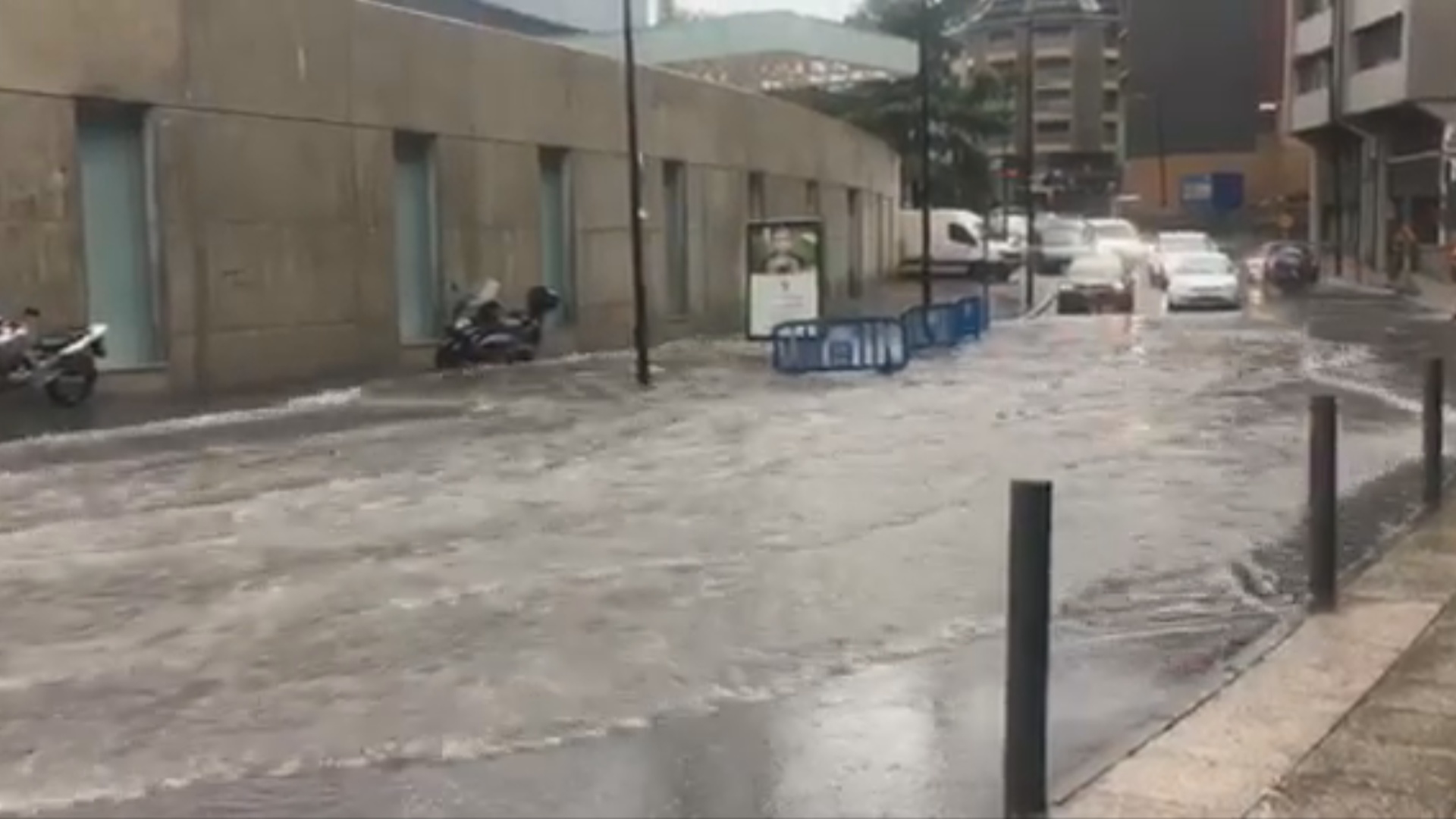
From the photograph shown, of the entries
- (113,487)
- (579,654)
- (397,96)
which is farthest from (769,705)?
(397,96)

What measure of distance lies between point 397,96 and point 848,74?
2488 centimetres

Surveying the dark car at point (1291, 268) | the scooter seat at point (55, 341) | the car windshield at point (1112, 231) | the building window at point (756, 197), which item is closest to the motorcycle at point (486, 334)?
the scooter seat at point (55, 341)

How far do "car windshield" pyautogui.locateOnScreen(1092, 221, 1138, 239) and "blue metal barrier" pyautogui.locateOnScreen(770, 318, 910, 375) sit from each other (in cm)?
5133

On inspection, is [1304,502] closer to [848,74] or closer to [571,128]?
[571,128]

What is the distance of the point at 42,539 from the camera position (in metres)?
12.2

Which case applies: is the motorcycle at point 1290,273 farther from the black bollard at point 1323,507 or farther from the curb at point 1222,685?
the black bollard at point 1323,507

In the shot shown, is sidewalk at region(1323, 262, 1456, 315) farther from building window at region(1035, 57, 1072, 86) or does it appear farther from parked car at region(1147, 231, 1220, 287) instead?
building window at region(1035, 57, 1072, 86)

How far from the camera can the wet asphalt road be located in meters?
6.78

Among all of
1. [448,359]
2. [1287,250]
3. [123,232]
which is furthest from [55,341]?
[1287,250]

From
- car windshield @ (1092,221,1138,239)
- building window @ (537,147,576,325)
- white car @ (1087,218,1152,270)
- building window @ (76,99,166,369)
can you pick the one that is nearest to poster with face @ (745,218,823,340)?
building window @ (537,147,576,325)

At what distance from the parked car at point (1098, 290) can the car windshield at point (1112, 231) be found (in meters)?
24.8

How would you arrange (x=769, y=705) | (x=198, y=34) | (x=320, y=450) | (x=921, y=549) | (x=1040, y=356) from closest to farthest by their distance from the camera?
(x=769, y=705)
(x=921, y=549)
(x=320, y=450)
(x=198, y=34)
(x=1040, y=356)

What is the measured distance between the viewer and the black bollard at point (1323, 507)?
908cm

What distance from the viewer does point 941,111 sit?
277 ft
